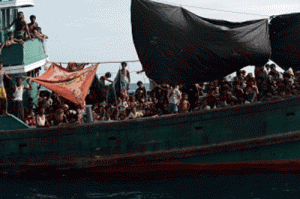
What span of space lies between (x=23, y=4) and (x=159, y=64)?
20.3ft

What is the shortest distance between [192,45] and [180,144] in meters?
2.95

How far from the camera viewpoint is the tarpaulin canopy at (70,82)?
12.1 m

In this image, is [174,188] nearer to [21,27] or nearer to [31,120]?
[31,120]

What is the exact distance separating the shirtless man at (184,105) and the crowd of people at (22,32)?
590 centimetres

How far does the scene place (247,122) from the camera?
37.7ft

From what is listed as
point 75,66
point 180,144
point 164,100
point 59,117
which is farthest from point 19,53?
point 180,144

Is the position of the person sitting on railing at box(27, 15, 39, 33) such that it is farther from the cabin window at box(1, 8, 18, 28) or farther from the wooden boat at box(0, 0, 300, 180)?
the wooden boat at box(0, 0, 300, 180)

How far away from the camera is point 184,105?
38.9ft

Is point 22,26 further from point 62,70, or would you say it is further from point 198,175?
point 198,175

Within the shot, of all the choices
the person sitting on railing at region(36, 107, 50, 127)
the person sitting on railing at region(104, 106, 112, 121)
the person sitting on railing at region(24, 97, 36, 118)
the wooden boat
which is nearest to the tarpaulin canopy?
the person sitting on railing at region(36, 107, 50, 127)

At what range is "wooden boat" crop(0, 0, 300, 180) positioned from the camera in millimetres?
11406

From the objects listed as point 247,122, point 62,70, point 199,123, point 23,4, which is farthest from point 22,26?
point 247,122

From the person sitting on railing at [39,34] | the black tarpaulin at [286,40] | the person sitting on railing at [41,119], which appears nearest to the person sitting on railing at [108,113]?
the person sitting on railing at [41,119]

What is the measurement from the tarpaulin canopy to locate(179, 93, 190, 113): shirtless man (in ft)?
9.41
